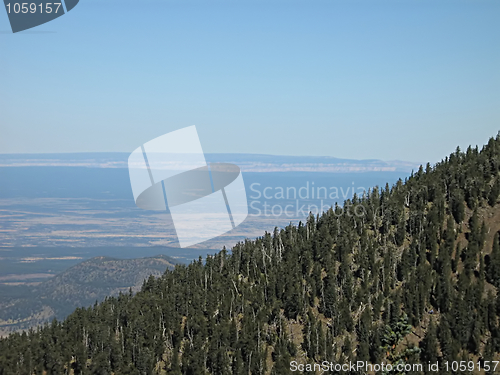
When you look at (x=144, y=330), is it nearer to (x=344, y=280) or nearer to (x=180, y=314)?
(x=180, y=314)

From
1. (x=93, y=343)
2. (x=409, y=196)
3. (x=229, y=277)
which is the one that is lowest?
(x=93, y=343)

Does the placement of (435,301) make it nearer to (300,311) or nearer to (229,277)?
(300,311)

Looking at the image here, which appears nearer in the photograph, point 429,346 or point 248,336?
point 429,346

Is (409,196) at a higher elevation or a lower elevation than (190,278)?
higher

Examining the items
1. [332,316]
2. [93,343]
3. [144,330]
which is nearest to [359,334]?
[332,316]

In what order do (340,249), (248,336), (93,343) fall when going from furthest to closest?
(340,249)
(93,343)
(248,336)

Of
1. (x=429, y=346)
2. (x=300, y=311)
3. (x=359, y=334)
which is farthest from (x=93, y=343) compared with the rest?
(x=429, y=346)

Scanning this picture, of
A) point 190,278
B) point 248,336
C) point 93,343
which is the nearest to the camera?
point 248,336
